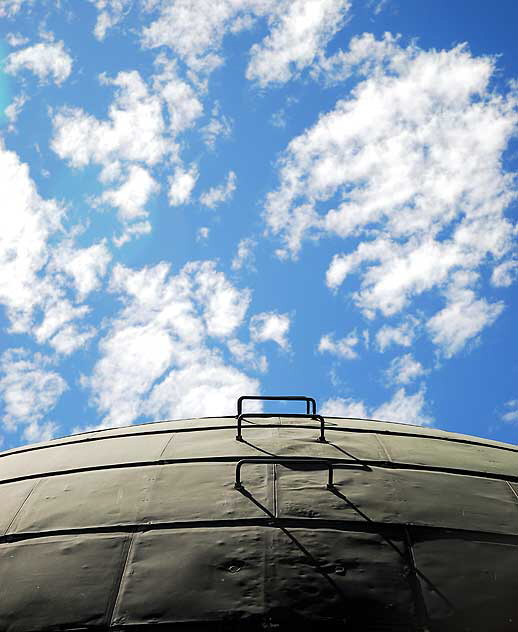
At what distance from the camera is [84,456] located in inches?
446

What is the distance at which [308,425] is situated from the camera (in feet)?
39.7

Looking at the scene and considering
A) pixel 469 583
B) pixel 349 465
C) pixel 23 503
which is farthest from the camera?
pixel 349 465

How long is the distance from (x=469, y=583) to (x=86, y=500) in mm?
4914

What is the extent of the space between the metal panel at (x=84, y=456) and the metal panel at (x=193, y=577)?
105 inches

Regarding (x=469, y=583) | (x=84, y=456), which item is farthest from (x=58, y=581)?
(x=469, y=583)

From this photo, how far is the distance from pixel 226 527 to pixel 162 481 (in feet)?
5.31

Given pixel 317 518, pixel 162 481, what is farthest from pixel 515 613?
pixel 162 481

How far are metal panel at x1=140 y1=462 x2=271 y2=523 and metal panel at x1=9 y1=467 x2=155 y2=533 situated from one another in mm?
200

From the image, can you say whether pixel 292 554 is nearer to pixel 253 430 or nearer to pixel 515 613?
pixel 515 613

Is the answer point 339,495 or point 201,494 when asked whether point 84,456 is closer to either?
point 201,494

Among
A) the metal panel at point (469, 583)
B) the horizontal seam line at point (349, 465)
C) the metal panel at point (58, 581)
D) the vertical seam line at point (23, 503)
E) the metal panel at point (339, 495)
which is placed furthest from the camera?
the horizontal seam line at point (349, 465)

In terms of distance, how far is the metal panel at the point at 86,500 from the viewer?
28.3 feet

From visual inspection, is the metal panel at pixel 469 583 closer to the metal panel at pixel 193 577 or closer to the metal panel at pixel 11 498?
the metal panel at pixel 193 577

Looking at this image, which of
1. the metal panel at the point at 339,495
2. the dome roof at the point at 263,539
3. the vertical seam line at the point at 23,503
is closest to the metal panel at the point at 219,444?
the dome roof at the point at 263,539
